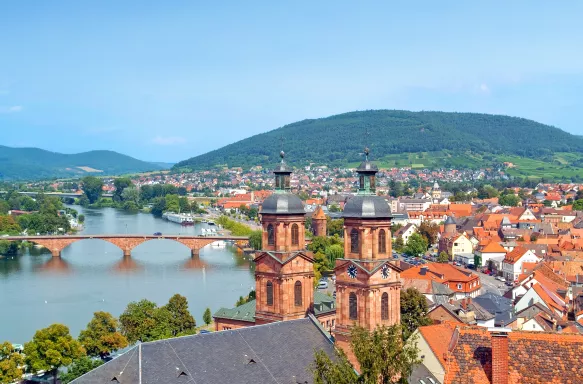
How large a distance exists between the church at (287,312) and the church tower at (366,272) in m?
0.04

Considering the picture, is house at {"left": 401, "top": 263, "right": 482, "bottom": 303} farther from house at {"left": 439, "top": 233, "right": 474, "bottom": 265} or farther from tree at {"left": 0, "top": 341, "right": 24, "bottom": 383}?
tree at {"left": 0, "top": 341, "right": 24, "bottom": 383}

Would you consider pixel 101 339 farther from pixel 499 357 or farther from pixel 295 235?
pixel 499 357

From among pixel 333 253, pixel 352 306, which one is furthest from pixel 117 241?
pixel 352 306

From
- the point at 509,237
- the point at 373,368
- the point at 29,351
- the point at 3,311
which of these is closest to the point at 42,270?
the point at 3,311

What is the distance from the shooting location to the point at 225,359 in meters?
25.5

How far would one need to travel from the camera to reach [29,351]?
39.4 meters

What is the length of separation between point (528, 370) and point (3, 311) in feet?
170

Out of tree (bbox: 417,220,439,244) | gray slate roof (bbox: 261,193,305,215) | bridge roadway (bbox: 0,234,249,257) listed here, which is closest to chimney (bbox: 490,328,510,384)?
gray slate roof (bbox: 261,193,305,215)

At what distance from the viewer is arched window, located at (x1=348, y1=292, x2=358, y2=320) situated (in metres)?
29.7

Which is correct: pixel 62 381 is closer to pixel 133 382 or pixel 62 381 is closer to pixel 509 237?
pixel 133 382

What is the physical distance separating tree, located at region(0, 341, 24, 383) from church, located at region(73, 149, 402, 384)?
519 inches

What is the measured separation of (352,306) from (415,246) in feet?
214

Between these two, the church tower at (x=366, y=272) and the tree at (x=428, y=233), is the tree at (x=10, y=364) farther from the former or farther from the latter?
the tree at (x=428, y=233)

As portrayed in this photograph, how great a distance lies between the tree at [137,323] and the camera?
44.2m
